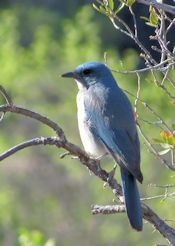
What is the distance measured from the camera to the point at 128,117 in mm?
5117

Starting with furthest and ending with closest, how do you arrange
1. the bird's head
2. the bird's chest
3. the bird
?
the bird's head, the bird's chest, the bird

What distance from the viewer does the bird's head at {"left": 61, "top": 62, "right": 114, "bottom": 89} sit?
5750 mm

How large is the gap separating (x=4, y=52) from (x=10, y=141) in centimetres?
260

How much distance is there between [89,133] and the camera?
5305 millimetres

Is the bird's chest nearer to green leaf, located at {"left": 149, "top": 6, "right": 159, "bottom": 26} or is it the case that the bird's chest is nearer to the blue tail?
the blue tail

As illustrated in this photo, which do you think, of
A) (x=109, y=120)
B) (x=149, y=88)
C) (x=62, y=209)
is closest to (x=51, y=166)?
(x=62, y=209)

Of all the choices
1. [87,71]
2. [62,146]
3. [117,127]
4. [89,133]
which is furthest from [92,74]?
[62,146]

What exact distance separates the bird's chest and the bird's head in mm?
322

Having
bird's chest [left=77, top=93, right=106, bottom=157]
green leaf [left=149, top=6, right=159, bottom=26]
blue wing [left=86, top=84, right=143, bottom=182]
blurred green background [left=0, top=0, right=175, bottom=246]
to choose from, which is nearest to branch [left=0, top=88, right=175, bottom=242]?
green leaf [left=149, top=6, right=159, bottom=26]

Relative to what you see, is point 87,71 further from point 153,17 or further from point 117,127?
point 153,17

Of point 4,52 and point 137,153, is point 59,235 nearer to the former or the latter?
point 4,52

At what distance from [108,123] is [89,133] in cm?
13

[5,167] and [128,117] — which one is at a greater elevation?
[5,167]

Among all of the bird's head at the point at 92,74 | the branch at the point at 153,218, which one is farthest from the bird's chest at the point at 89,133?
the branch at the point at 153,218
